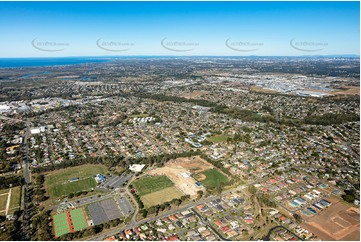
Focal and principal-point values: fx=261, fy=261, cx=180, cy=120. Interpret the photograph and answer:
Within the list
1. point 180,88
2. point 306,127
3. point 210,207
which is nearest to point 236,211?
point 210,207

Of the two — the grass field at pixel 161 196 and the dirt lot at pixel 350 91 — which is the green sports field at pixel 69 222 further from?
the dirt lot at pixel 350 91

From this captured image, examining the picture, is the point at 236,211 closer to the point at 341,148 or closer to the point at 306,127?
the point at 341,148

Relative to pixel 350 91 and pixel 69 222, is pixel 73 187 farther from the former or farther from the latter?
pixel 350 91

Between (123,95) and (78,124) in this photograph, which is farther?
(123,95)

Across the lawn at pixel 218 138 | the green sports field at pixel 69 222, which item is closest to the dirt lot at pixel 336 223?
the green sports field at pixel 69 222

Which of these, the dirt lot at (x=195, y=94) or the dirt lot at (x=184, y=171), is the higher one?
the dirt lot at (x=195, y=94)

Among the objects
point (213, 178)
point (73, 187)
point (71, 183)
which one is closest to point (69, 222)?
point (73, 187)
